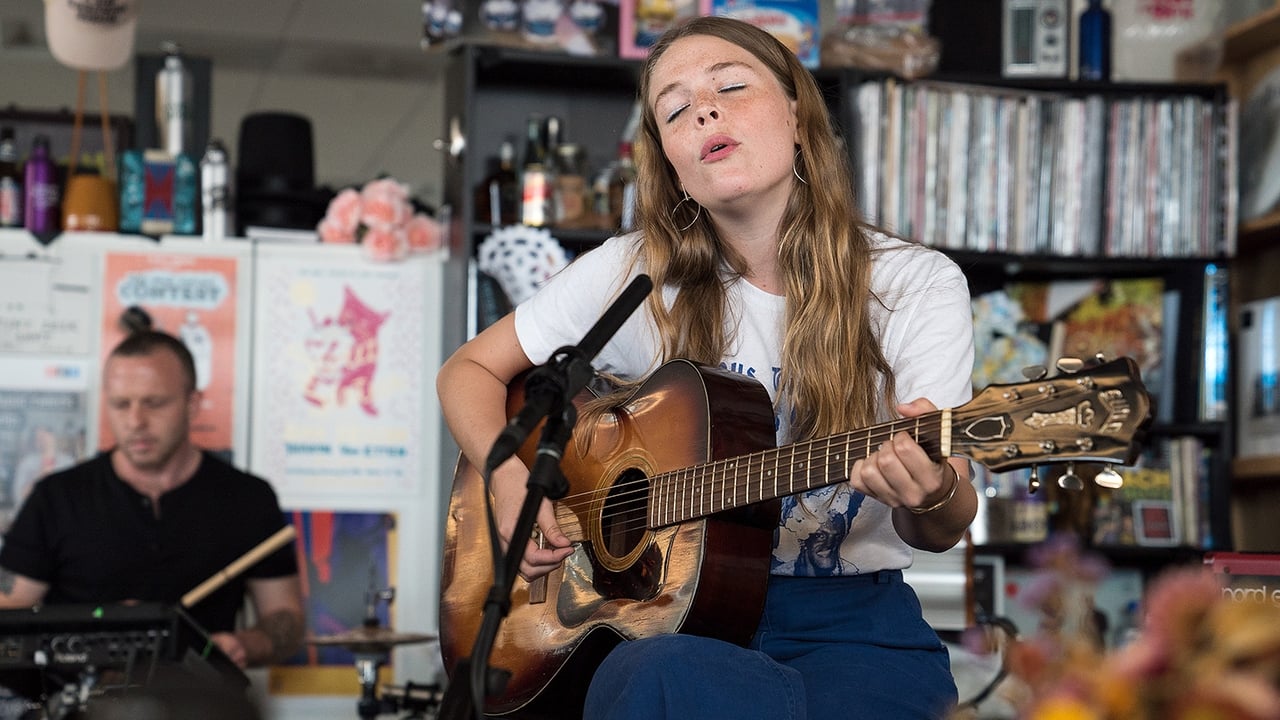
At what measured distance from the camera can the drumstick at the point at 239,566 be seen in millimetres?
3170

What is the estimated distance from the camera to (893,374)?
167cm

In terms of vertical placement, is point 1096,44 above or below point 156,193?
above

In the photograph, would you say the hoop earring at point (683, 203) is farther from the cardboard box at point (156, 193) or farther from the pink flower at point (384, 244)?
the cardboard box at point (156, 193)

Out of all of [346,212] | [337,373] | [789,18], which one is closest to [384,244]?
[346,212]

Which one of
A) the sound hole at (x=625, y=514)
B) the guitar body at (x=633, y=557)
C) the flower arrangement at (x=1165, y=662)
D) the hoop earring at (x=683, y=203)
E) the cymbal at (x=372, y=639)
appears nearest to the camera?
the flower arrangement at (x=1165, y=662)

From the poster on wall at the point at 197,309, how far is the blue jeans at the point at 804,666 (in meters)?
2.35

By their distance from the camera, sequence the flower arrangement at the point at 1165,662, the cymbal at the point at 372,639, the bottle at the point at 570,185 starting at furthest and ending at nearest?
1. the bottle at the point at 570,185
2. the cymbal at the point at 372,639
3. the flower arrangement at the point at 1165,662

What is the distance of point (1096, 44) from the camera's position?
3465 millimetres

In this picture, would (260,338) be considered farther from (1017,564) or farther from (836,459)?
(836,459)

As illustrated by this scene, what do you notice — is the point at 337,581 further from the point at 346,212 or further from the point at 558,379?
the point at 558,379

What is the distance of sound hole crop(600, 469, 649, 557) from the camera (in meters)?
1.67

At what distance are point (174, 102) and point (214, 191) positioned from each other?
12.6 inches

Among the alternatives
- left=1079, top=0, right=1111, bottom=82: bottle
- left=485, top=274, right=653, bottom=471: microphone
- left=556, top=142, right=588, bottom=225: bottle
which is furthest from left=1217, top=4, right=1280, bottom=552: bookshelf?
left=485, top=274, right=653, bottom=471: microphone

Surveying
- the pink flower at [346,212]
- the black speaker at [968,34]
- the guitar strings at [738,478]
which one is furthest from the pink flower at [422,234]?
the guitar strings at [738,478]
